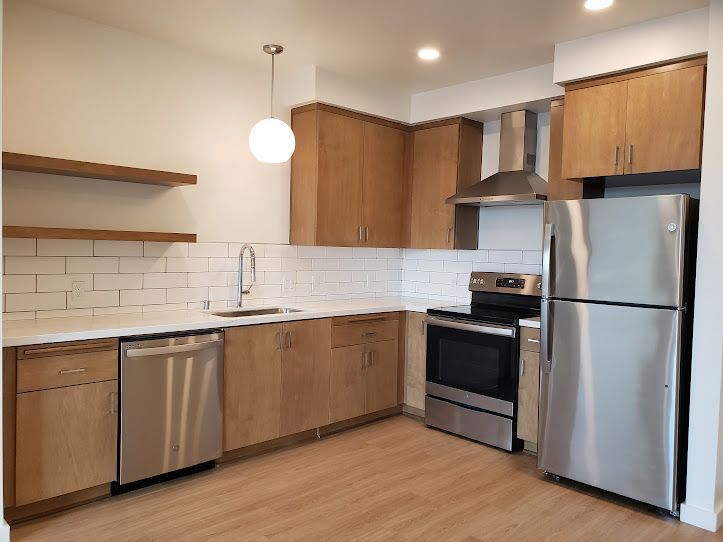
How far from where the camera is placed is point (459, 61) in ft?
12.7

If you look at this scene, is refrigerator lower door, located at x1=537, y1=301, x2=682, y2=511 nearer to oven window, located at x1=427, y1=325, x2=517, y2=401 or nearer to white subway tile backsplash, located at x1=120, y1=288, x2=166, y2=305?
oven window, located at x1=427, y1=325, x2=517, y2=401

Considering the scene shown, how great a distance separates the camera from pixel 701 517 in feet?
9.29

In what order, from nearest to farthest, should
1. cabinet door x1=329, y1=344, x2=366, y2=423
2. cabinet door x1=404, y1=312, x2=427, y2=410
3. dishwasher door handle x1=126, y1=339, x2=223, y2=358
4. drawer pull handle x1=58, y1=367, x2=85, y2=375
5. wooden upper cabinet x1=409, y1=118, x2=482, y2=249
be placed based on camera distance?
1. drawer pull handle x1=58, y1=367, x2=85, y2=375
2. dishwasher door handle x1=126, y1=339, x2=223, y2=358
3. cabinet door x1=329, y1=344, x2=366, y2=423
4. cabinet door x1=404, y1=312, x2=427, y2=410
5. wooden upper cabinet x1=409, y1=118, x2=482, y2=249

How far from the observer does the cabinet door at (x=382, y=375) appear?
4.25 metres

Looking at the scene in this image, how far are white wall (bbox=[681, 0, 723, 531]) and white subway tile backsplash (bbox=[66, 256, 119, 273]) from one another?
326 cm

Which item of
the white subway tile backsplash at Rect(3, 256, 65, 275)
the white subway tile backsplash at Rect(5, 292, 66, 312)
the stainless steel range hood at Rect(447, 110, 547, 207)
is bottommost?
the white subway tile backsplash at Rect(5, 292, 66, 312)

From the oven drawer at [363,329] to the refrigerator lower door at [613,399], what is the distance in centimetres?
134

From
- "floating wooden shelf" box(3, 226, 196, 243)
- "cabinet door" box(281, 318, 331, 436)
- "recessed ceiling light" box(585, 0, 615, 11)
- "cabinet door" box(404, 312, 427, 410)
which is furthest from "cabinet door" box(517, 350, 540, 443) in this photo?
"floating wooden shelf" box(3, 226, 196, 243)

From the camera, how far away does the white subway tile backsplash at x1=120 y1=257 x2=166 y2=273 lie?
3479mm

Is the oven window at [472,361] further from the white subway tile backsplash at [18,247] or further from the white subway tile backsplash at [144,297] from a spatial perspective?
the white subway tile backsplash at [18,247]

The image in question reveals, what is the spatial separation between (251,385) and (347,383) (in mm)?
828

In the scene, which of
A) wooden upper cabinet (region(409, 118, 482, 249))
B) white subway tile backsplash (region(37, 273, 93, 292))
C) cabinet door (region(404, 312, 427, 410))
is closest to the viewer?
white subway tile backsplash (region(37, 273, 93, 292))

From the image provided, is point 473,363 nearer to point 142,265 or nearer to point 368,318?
point 368,318

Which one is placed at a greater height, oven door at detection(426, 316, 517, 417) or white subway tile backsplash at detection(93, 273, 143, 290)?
white subway tile backsplash at detection(93, 273, 143, 290)
